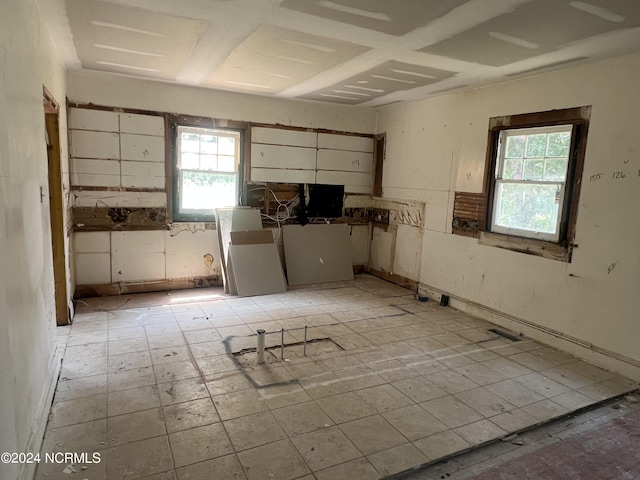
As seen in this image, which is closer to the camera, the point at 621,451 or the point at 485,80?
A: the point at 621,451

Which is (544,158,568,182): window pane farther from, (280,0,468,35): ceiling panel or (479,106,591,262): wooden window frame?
(280,0,468,35): ceiling panel

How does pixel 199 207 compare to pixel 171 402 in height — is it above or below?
above

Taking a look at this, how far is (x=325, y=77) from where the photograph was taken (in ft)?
14.5

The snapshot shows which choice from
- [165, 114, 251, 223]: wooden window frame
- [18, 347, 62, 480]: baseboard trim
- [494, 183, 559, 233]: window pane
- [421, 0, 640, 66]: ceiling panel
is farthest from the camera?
[165, 114, 251, 223]: wooden window frame

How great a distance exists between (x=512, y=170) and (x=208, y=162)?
380 centimetres

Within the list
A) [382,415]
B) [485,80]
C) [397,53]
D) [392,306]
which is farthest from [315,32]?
[392,306]

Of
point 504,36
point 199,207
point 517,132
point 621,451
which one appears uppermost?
point 504,36

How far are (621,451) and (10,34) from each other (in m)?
4.19

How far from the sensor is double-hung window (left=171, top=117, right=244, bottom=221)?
208 inches

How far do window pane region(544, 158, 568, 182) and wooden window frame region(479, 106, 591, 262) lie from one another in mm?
72

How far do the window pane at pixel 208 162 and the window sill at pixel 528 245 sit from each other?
3574 mm

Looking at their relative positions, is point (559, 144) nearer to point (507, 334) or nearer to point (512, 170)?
point (512, 170)

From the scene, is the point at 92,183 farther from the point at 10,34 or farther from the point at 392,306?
the point at 392,306

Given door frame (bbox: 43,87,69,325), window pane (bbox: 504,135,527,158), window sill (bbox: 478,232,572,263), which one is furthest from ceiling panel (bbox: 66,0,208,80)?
window sill (bbox: 478,232,572,263)
